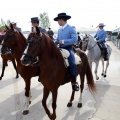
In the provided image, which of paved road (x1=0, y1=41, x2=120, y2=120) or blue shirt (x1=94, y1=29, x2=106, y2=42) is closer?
paved road (x1=0, y1=41, x2=120, y2=120)

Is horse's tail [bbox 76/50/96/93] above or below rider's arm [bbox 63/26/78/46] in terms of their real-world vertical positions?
below

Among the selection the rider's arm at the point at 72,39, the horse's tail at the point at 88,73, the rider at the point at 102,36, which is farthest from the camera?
the rider at the point at 102,36

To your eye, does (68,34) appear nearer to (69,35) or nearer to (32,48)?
(69,35)

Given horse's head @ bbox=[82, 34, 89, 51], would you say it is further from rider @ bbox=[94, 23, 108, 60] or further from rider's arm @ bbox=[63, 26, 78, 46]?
rider's arm @ bbox=[63, 26, 78, 46]

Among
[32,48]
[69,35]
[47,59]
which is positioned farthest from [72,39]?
[32,48]

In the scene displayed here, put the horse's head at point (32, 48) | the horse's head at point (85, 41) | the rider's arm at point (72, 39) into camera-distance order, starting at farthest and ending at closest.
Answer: the horse's head at point (85, 41) → the rider's arm at point (72, 39) → the horse's head at point (32, 48)

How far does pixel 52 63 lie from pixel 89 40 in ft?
14.8

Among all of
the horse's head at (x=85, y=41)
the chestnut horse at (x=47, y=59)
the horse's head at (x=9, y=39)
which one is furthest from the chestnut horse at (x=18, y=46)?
the horse's head at (x=85, y=41)

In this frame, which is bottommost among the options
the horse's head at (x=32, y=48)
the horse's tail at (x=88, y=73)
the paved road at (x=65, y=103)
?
the paved road at (x=65, y=103)

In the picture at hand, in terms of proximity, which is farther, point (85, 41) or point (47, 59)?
point (85, 41)

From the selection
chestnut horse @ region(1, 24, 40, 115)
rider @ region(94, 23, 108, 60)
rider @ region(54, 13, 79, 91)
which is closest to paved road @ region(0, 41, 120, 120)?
chestnut horse @ region(1, 24, 40, 115)

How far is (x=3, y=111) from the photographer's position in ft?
15.8

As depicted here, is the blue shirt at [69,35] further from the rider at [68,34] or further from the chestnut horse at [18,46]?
the chestnut horse at [18,46]

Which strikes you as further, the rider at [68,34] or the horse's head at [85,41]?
the horse's head at [85,41]
